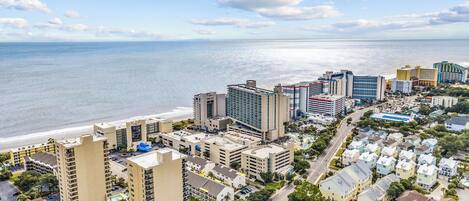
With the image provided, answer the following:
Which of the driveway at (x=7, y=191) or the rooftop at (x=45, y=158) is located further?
the rooftop at (x=45, y=158)

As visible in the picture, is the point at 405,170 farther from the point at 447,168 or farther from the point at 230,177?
the point at 230,177

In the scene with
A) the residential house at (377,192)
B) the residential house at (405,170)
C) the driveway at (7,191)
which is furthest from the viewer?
the residential house at (405,170)

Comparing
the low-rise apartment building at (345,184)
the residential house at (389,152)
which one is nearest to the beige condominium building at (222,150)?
the low-rise apartment building at (345,184)

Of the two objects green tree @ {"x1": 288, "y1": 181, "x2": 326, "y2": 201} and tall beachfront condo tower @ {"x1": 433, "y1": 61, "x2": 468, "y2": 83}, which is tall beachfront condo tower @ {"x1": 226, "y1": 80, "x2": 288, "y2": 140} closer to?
green tree @ {"x1": 288, "y1": 181, "x2": 326, "y2": 201}

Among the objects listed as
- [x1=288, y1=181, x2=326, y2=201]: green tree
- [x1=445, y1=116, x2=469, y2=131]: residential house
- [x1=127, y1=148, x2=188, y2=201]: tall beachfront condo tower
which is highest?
[x1=127, y1=148, x2=188, y2=201]: tall beachfront condo tower

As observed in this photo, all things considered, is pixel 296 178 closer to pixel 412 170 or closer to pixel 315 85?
pixel 412 170

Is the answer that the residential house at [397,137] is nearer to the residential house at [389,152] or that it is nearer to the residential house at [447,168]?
the residential house at [389,152]

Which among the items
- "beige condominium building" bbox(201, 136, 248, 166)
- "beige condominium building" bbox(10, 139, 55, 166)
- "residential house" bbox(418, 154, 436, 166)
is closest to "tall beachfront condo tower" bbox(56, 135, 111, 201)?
"beige condominium building" bbox(201, 136, 248, 166)
